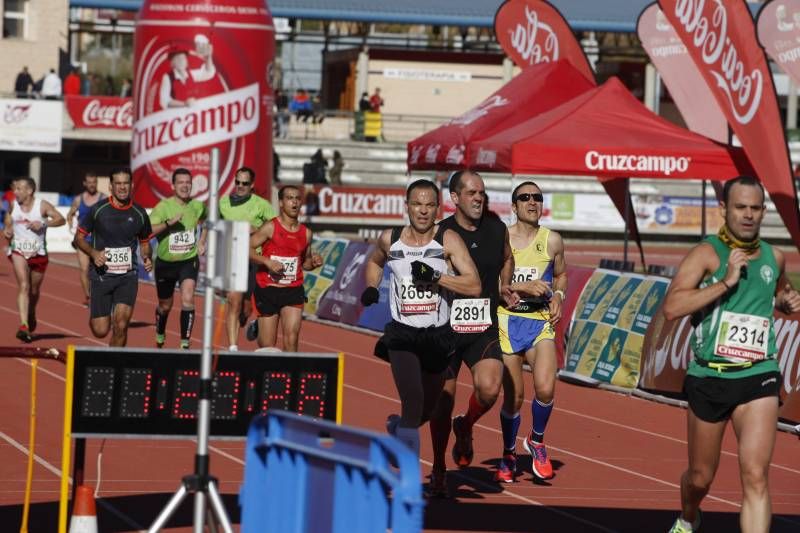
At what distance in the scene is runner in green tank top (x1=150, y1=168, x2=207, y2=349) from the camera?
17.8 meters

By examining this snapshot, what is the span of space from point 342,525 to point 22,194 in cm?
1457

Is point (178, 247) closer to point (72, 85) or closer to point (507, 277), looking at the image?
point (507, 277)

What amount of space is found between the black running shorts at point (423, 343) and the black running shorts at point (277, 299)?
4.47 m

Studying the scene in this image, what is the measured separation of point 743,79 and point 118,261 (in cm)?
839

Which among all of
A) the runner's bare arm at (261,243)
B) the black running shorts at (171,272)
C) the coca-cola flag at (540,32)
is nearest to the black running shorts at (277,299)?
the runner's bare arm at (261,243)

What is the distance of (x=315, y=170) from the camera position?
149 feet

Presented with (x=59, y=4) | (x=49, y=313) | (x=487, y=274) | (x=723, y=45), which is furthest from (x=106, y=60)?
(x=487, y=274)

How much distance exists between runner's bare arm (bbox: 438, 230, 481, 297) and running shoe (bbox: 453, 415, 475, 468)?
126 centimetres

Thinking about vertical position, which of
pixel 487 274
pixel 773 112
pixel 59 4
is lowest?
pixel 487 274

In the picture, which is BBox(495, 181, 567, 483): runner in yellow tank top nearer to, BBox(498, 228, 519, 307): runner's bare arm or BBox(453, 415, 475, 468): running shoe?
BBox(498, 228, 519, 307): runner's bare arm

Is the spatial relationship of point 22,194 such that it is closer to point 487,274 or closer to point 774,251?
point 487,274

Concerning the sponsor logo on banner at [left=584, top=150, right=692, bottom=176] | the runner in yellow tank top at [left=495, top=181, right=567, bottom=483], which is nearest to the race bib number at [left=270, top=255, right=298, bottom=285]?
→ the runner in yellow tank top at [left=495, top=181, right=567, bottom=483]

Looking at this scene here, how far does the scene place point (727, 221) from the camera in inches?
329

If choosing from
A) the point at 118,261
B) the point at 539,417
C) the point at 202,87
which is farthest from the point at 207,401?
the point at 202,87
